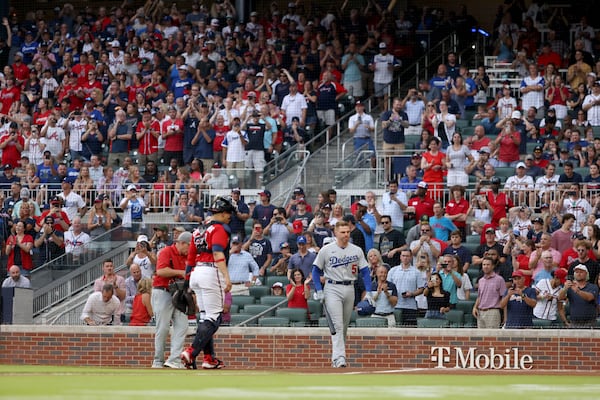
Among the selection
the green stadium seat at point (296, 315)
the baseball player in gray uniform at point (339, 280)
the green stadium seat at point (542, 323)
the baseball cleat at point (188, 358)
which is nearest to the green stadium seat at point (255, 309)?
the green stadium seat at point (296, 315)

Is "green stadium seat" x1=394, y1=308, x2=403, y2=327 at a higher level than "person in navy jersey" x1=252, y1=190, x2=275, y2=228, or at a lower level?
lower

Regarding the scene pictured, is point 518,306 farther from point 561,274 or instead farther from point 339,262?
point 339,262

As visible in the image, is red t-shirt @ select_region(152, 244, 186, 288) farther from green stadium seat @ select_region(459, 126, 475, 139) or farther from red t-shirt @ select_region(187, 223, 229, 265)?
green stadium seat @ select_region(459, 126, 475, 139)

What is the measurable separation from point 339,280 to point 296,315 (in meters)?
3.33

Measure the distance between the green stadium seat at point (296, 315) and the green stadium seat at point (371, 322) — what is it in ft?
2.18

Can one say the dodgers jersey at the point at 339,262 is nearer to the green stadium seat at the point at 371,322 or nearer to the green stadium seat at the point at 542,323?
the green stadium seat at the point at 371,322

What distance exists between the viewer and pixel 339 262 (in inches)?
463

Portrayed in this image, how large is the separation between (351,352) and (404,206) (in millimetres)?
3704

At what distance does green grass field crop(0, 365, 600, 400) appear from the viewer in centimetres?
710

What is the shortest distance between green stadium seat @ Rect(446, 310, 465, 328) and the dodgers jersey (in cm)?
307

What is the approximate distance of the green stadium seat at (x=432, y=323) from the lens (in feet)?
47.6

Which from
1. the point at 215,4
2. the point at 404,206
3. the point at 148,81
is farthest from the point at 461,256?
Answer: the point at 215,4

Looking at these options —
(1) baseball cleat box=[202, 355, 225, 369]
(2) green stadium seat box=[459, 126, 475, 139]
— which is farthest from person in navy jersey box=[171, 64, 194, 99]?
(1) baseball cleat box=[202, 355, 225, 369]

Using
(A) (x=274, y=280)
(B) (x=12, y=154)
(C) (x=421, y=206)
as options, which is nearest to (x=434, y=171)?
(C) (x=421, y=206)
